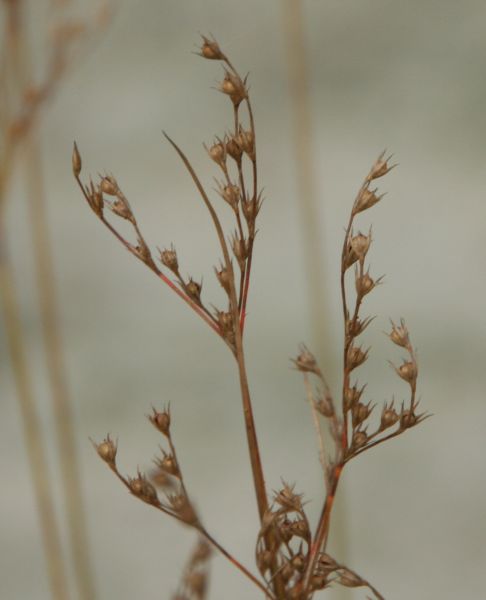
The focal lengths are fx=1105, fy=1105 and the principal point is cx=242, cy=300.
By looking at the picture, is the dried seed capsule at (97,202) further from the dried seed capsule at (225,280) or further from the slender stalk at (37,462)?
the slender stalk at (37,462)

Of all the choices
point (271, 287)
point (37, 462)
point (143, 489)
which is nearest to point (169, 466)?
point (143, 489)

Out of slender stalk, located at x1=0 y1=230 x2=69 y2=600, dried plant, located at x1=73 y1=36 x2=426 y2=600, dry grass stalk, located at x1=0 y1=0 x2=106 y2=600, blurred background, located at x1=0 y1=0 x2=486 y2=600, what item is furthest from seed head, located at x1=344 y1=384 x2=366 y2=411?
blurred background, located at x1=0 y1=0 x2=486 y2=600

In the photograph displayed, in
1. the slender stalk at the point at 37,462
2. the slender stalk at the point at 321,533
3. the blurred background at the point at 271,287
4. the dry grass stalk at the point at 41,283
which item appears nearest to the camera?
the slender stalk at the point at 321,533

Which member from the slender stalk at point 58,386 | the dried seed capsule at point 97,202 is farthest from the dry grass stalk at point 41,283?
the dried seed capsule at point 97,202

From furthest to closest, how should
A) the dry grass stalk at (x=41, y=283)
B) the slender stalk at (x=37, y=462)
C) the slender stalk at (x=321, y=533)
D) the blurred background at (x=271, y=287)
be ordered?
the blurred background at (x=271, y=287), the slender stalk at (x=37, y=462), the dry grass stalk at (x=41, y=283), the slender stalk at (x=321, y=533)

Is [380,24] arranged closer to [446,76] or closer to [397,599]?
[446,76]

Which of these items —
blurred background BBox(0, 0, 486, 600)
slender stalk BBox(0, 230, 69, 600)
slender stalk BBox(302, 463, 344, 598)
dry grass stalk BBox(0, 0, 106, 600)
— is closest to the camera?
slender stalk BBox(302, 463, 344, 598)

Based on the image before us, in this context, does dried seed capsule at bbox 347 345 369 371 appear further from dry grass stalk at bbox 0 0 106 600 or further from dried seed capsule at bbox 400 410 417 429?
dry grass stalk at bbox 0 0 106 600
